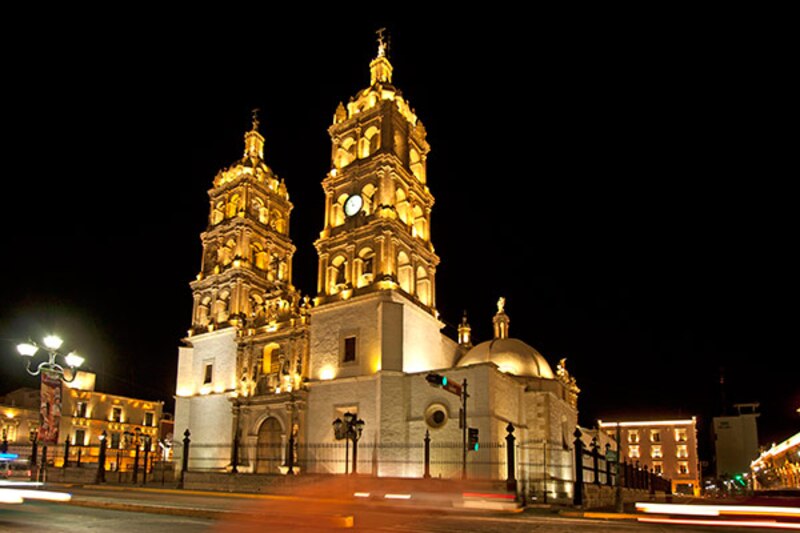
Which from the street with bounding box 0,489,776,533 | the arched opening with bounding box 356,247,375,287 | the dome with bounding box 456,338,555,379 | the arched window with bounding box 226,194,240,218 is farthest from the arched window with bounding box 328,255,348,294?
the street with bounding box 0,489,776,533

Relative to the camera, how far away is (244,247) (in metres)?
45.8

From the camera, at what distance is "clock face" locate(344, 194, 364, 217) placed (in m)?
39.4

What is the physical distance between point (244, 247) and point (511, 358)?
68.2ft

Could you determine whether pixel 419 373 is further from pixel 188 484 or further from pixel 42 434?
pixel 42 434

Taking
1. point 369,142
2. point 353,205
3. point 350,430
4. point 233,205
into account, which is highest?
point 369,142

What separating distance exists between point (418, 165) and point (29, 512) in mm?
34208

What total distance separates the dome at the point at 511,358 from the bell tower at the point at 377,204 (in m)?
4.36

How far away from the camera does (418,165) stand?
43844 mm

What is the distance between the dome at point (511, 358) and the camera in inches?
1540

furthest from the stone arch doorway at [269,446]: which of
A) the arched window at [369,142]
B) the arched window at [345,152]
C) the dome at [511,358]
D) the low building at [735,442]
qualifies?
the low building at [735,442]

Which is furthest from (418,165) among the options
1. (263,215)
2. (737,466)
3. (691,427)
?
(737,466)

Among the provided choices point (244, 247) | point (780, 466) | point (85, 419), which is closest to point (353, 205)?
point (244, 247)

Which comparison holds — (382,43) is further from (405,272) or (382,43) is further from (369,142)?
(405,272)

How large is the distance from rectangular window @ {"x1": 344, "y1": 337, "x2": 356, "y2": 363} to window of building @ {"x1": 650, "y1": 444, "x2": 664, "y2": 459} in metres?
66.4
